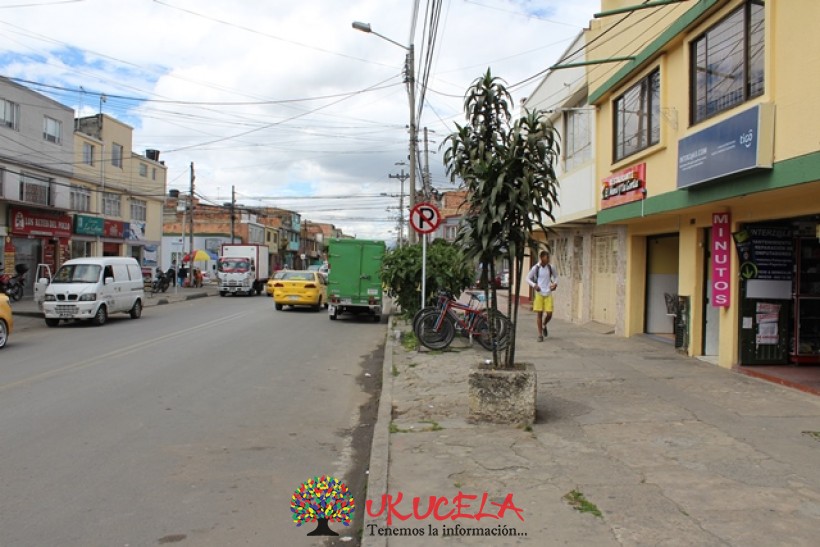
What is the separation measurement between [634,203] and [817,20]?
17.6 feet

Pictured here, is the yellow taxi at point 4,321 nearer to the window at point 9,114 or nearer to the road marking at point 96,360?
the road marking at point 96,360

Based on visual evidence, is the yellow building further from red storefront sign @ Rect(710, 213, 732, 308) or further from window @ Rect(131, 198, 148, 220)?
window @ Rect(131, 198, 148, 220)

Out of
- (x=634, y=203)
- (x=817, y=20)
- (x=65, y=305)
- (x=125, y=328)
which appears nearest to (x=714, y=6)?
(x=817, y=20)

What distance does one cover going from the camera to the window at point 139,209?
3828 cm

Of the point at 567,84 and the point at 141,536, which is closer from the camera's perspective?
the point at 141,536

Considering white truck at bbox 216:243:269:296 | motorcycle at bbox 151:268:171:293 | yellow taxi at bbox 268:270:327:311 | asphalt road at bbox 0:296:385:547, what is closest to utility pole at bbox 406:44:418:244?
yellow taxi at bbox 268:270:327:311

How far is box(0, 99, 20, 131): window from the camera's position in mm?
25281

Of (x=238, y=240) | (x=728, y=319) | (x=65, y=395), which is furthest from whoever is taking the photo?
(x=238, y=240)

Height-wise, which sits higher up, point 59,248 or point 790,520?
point 59,248

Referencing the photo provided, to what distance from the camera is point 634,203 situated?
1188 cm

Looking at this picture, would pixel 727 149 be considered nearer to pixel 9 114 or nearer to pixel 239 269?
pixel 9 114

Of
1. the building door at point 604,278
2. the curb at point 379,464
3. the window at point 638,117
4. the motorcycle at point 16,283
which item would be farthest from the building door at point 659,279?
the motorcycle at point 16,283

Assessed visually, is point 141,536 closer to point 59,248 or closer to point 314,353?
point 314,353

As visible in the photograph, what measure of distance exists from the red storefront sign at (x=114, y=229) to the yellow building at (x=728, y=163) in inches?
1156
